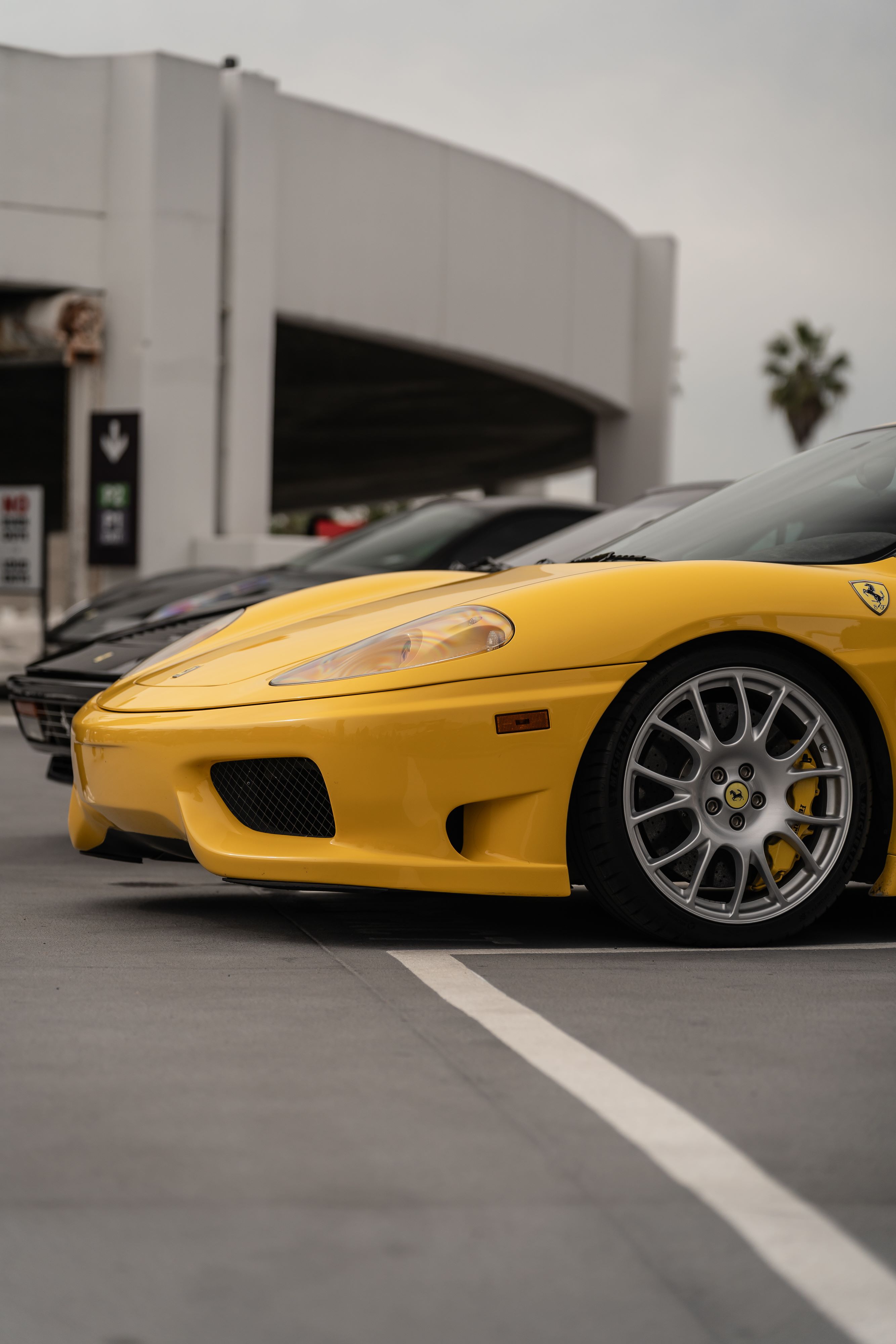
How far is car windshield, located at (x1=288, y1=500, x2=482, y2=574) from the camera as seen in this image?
26.8 ft

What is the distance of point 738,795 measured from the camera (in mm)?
4008

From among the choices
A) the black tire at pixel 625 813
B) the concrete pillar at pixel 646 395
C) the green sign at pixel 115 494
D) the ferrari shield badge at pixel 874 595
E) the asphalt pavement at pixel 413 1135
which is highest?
the concrete pillar at pixel 646 395

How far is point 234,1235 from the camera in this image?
212 cm

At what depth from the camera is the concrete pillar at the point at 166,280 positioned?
18.6 m

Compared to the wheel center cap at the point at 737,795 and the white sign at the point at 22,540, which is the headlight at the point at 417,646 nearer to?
the wheel center cap at the point at 737,795

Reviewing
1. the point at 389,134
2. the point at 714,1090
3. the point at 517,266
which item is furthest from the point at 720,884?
the point at 517,266

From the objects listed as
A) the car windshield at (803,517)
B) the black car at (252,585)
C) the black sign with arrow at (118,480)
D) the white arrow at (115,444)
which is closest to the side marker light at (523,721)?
the car windshield at (803,517)

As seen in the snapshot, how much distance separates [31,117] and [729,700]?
16396mm

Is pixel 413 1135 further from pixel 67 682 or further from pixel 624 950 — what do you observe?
pixel 67 682

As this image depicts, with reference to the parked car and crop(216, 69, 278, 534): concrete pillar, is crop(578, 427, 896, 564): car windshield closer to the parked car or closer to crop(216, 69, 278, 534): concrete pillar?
the parked car

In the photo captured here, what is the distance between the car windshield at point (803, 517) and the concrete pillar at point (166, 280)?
1438 centimetres

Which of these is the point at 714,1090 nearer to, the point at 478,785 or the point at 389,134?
the point at 478,785

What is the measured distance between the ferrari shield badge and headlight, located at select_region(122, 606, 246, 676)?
1832 millimetres

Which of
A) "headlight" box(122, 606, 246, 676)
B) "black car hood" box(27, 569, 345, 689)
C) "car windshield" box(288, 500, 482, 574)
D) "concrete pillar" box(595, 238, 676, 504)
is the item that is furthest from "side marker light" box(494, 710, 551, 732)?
"concrete pillar" box(595, 238, 676, 504)
